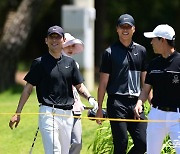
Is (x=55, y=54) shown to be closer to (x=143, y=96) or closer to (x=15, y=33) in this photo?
(x=143, y=96)

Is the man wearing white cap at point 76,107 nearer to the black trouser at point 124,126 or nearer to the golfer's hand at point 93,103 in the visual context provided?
the golfer's hand at point 93,103

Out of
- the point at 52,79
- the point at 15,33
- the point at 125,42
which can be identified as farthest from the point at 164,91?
the point at 15,33

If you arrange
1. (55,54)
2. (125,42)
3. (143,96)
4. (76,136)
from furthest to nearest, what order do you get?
(76,136) → (125,42) → (55,54) → (143,96)

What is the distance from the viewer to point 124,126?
8.08 m

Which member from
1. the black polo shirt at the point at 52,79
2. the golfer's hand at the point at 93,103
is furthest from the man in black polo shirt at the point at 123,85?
the black polo shirt at the point at 52,79

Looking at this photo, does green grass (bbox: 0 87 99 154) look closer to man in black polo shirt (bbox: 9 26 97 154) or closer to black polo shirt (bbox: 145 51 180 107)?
man in black polo shirt (bbox: 9 26 97 154)

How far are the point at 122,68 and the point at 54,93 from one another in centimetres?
88

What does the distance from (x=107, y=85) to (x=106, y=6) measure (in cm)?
2409

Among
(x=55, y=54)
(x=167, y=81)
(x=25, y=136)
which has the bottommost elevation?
(x=25, y=136)

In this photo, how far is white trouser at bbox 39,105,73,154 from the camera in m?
7.76

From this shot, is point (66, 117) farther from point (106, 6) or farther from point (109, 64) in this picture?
point (106, 6)

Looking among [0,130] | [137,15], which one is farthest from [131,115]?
[137,15]

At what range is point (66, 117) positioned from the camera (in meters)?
7.93

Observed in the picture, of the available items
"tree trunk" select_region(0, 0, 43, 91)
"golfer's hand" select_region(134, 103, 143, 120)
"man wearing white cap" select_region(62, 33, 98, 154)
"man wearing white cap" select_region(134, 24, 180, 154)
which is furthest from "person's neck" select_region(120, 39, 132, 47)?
"tree trunk" select_region(0, 0, 43, 91)
